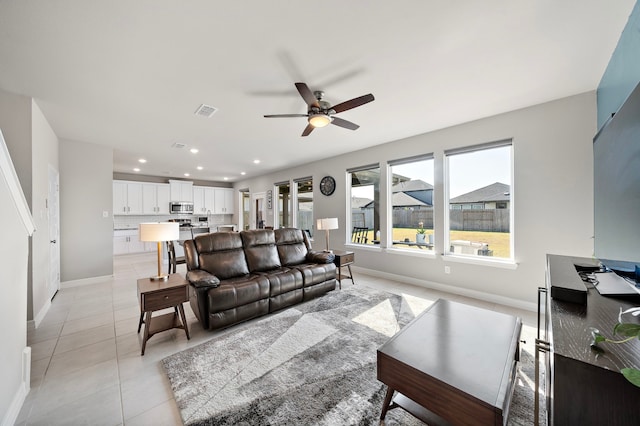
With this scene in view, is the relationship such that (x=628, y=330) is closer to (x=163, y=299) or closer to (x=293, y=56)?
(x=293, y=56)

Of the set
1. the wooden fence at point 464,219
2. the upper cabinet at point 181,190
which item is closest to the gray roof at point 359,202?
the wooden fence at point 464,219

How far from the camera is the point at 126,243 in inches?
285

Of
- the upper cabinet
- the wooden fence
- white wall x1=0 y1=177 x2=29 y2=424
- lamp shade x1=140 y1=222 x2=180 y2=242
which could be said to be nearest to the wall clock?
the wooden fence

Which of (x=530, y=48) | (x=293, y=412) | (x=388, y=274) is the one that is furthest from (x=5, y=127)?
(x=388, y=274)

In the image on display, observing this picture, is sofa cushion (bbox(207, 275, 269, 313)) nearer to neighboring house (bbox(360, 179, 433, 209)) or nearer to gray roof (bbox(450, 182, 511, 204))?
neighboring house (bbox(360, 179, 433, 209))

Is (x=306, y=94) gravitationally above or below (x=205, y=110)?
below

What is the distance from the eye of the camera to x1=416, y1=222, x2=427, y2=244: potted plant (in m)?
4.22

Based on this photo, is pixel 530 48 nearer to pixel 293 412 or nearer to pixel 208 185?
pixel 293 412

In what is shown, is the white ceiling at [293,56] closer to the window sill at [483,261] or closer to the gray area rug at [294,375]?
the window sill at [483,261]

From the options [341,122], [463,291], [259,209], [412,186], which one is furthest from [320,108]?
[259,209]

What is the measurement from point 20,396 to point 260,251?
2.37 metres

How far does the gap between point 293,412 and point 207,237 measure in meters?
2.38

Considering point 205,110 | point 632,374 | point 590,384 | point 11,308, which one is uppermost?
point 205,110

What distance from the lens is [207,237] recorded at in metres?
3.24
